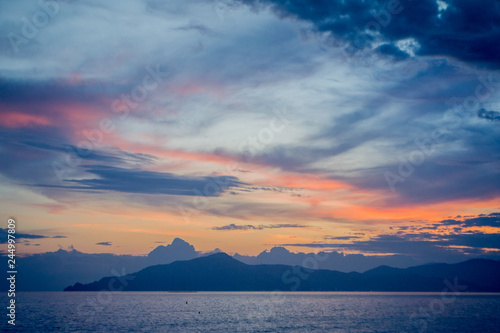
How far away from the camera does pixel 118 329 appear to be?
354 feet

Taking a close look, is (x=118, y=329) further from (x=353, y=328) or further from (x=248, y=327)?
(x=353, y=328)

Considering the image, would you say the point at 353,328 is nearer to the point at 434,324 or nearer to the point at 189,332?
the point at 434,324

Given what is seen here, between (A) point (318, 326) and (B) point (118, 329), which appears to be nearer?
(B) point (118, 329)

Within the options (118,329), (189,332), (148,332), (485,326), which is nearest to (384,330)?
(485,326)

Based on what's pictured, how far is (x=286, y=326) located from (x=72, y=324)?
65511 mm

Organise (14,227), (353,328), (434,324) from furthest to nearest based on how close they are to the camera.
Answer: (434,324), (353,328), (14,227)

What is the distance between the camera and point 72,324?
390 feet

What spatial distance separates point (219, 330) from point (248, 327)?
34.3 ft

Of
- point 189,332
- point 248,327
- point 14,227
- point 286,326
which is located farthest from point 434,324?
point 14,227

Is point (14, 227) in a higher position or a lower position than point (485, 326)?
higher

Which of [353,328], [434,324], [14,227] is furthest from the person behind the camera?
[434,324]

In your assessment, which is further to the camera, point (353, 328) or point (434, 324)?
point (434, 324)

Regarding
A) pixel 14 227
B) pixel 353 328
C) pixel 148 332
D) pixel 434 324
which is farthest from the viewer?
pixel 434 324

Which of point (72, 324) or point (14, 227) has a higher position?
point (14, 227)
